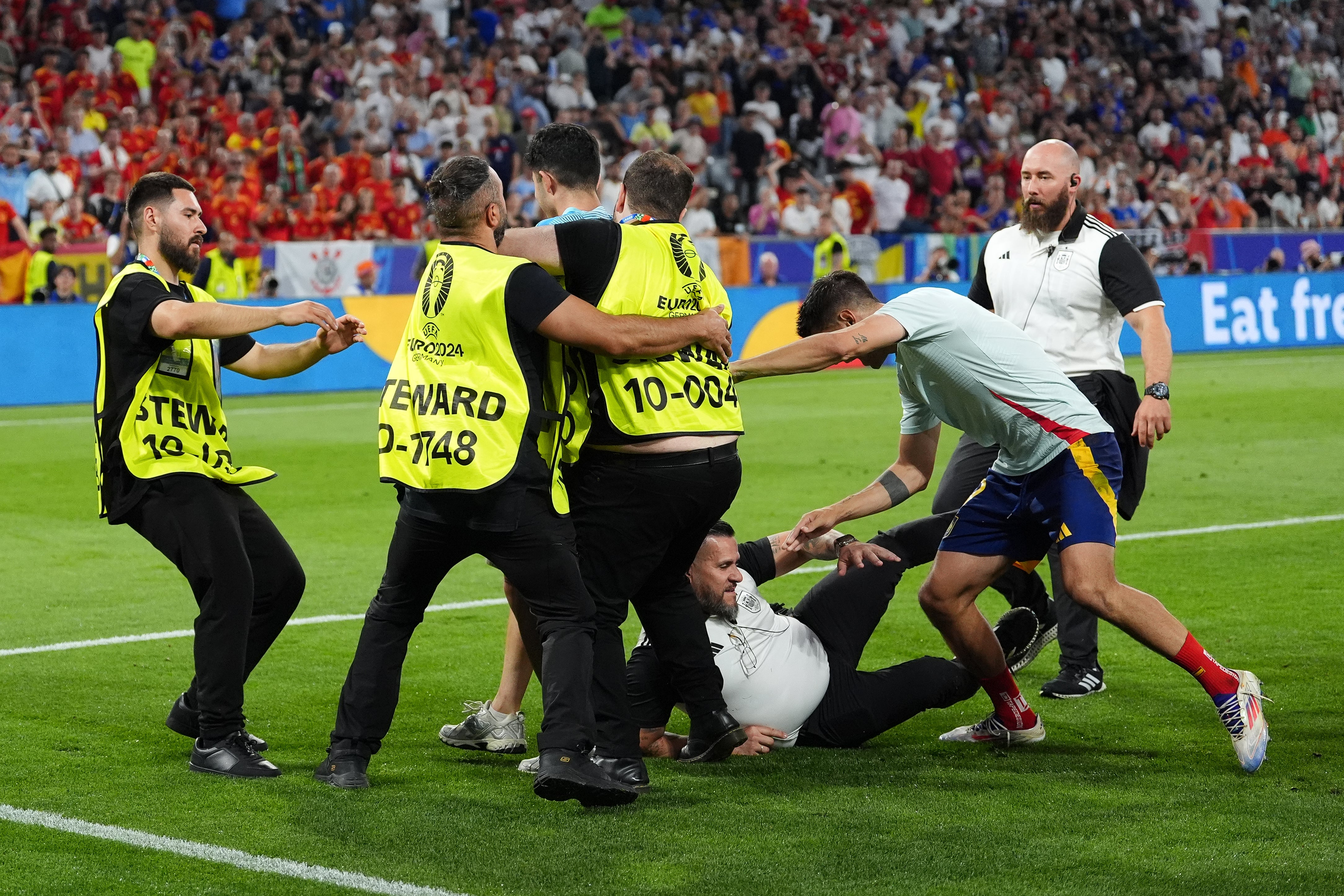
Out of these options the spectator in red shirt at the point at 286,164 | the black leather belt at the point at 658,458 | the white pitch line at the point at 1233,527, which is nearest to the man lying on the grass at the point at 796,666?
the black leather belt at the point at 658,458

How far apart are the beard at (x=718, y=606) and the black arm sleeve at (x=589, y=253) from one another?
48.8 inches

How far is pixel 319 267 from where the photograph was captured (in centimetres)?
1936

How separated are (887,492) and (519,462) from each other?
5.80 ft

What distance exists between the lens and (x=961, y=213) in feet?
84.1

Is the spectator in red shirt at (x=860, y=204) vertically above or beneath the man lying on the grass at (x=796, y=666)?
above

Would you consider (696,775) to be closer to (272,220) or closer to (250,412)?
(250,412)

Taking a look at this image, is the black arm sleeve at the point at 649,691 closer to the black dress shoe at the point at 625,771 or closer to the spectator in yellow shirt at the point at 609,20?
the black dress shoe at the point at 625,771

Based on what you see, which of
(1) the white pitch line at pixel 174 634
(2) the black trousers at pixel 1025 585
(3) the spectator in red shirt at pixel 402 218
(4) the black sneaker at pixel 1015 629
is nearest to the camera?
(2) the black trousers at pixel 1025 585

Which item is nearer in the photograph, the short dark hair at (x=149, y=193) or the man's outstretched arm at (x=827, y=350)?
the man's outstretched arm at (x=827, y=350)

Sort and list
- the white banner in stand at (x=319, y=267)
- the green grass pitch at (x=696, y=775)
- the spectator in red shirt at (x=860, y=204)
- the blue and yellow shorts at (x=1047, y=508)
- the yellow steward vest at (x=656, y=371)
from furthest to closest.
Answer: the spectator in red shirt at (x=860, y=204), the white banner in stand at (x=319, y=267), the blue and yellow shorts at (x=1047, y=508), the yellow steward vest at (x=656, y=371), the green grass pitch at (x=696, y=775)

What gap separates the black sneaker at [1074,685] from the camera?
21.8 ft

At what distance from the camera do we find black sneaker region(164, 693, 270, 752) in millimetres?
5734

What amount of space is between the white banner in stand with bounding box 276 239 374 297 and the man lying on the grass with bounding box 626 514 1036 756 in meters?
14.0

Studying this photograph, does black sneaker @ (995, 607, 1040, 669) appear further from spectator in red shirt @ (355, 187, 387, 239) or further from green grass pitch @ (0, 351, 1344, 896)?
spectator in red shirt @ (355, 187, 387, 239)
